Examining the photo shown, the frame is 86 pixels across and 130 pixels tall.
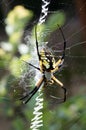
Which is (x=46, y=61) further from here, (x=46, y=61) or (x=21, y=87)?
(x=21, y=87)

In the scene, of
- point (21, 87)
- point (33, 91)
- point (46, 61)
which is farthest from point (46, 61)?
point (21, 87)

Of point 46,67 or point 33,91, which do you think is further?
point 33,91

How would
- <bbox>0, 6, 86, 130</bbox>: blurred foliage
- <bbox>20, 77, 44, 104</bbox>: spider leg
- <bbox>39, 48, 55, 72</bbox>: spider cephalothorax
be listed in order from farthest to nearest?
<bbox>0, 6, 86, 130</bbox>: blurred foliage
<bbox>20, 77, 44, 104</bbox>: spider leg
<bbox>39, 48, 55, 72</bbox>: spider cephalothorax

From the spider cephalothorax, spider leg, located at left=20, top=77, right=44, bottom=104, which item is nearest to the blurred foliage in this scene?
spider leg, located at left=20, top=77, right=44, bottom=104

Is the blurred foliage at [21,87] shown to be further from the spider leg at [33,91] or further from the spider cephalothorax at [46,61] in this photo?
the spider cephalothorax at [46,61]

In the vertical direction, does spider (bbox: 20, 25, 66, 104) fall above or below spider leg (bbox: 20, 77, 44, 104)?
above

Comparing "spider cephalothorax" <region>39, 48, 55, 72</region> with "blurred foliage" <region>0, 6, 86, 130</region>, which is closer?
"spider cephalothorax" <region>39, 48, 55, 72</region>

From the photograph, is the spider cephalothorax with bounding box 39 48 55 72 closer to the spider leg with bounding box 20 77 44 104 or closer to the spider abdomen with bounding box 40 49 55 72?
the spider abdomen with bounding box 40 49 55 72

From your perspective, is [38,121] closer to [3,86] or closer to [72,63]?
[3,86]
